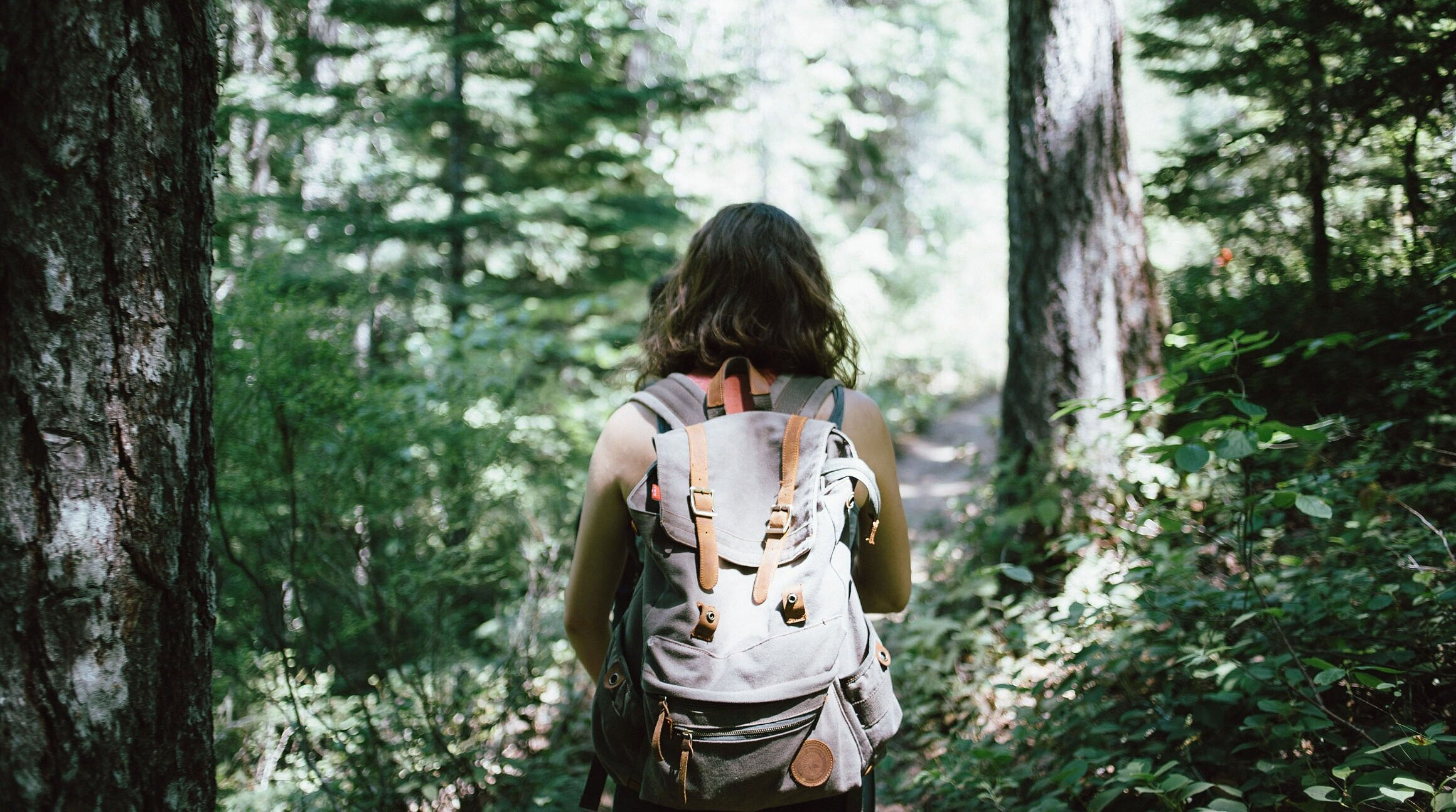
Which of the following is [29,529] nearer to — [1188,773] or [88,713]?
[88,713]

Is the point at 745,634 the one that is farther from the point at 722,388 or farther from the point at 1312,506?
the point at 1312,506

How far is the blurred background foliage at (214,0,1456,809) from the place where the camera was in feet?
Answer: 7.64

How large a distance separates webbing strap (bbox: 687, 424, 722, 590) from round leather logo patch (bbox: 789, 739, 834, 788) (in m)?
0.34

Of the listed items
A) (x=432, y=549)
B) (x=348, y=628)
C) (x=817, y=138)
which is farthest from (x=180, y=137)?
(x=817, y=138)

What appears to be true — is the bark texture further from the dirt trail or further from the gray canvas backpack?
the gray canvas backpack

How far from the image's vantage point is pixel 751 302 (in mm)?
1722

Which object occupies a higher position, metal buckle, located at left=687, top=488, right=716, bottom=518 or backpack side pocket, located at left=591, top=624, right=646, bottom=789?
metal buckle, located at left=687, top=488, right=716, bottom=518

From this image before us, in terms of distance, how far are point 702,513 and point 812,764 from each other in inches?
19.5

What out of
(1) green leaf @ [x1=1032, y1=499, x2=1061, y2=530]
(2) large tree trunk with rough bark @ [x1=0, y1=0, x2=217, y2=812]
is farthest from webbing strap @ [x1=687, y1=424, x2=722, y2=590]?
(1) green leaf @ [x1=1032, y1=499, x2=1061, y2=530]

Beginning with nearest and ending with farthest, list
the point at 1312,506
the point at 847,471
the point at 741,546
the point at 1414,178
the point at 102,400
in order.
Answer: the point at 102,400
the point at 741,546
the point at 847,471
the point at 1312,506
the point at 1414,178

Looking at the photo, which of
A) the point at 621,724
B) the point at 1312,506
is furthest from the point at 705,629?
the point at 1312,506

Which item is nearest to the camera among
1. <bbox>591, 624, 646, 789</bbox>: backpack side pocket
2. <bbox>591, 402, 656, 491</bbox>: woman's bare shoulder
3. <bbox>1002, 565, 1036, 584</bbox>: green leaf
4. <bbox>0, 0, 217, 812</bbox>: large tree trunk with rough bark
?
<bbox>0, 0, 217, 812</bbox>: large tree trunk with rough bark

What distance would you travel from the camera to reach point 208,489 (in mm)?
1562

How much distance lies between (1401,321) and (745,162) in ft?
25.9
